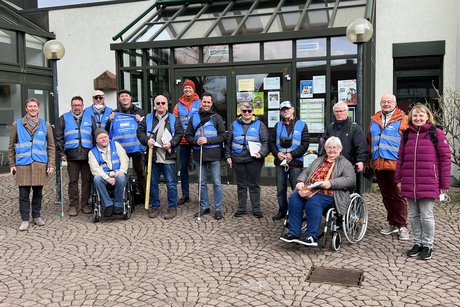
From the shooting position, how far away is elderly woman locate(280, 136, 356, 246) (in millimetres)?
5023

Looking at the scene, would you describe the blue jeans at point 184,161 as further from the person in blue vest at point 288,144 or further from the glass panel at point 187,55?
the glass panel at point 187,55

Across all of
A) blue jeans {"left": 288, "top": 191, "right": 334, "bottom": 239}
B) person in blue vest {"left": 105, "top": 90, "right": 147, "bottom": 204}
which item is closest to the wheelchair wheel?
blue jeans {"left": 288, "top": 191, "right": 334, "bottom": 239}

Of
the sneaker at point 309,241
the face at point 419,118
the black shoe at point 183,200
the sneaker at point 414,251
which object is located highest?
the face at point 419,118

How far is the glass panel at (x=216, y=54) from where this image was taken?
30.6ft

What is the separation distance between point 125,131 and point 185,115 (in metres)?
1.05

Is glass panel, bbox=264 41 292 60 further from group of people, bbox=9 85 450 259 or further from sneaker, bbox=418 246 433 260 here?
sneaker, bbox=418 246 433 260

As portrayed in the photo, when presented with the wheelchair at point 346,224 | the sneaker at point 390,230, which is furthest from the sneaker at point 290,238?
the sneaker at point 390,230

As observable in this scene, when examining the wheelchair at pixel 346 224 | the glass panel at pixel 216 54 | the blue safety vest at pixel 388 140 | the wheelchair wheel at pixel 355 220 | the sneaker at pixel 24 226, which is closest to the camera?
the wheelchair at pixel 346 224

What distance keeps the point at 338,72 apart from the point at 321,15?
1370mm

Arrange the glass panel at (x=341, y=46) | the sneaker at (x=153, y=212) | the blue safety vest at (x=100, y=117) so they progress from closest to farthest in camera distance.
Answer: the sneaker at (x=153, y=212), the blue safety vest at (x=100, y=117), the glass panel at (x=341, y=46)

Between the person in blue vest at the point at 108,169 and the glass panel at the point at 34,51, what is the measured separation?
272 inches

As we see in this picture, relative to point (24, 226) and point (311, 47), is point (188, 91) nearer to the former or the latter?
point (311, 47)

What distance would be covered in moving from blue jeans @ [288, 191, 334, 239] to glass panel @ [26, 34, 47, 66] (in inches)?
391

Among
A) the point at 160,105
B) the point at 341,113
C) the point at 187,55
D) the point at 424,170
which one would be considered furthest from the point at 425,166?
the point at 187,55
